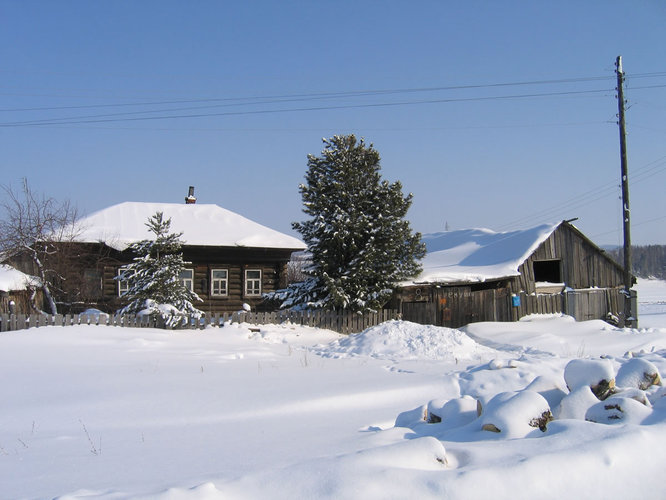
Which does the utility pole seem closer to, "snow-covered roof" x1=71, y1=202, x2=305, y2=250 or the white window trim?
"snow-covered roof" x1=71, y1=202, x2=305, y2=250

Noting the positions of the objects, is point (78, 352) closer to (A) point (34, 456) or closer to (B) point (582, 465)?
(A) point (34, 456)

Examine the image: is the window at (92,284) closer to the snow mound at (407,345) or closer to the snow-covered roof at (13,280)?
the snow-covered roof at (13,280)

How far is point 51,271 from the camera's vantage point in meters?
18.4

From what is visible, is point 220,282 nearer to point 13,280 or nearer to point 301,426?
point 13,280

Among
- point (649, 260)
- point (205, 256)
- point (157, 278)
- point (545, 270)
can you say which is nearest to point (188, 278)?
point (205, 256)

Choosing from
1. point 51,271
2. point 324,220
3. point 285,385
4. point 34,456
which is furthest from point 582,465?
point 51,271

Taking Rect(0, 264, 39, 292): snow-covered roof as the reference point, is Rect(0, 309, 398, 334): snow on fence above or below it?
below

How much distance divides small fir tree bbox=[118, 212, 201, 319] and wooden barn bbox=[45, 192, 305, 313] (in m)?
5.13

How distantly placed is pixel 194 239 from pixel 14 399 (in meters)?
15.8

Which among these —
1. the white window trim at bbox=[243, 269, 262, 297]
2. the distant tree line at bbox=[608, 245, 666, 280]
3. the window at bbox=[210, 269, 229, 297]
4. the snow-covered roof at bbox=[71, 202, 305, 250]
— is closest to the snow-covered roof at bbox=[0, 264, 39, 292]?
the snow-covered roof at bbox=[71, 202, 305, 250]

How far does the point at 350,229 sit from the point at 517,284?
8.12 m

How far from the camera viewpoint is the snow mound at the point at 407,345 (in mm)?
13789

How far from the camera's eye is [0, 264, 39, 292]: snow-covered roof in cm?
1830

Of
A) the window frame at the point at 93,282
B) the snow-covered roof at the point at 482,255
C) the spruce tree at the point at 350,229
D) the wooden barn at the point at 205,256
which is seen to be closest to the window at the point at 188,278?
the wooden barn at the point at 205,256
